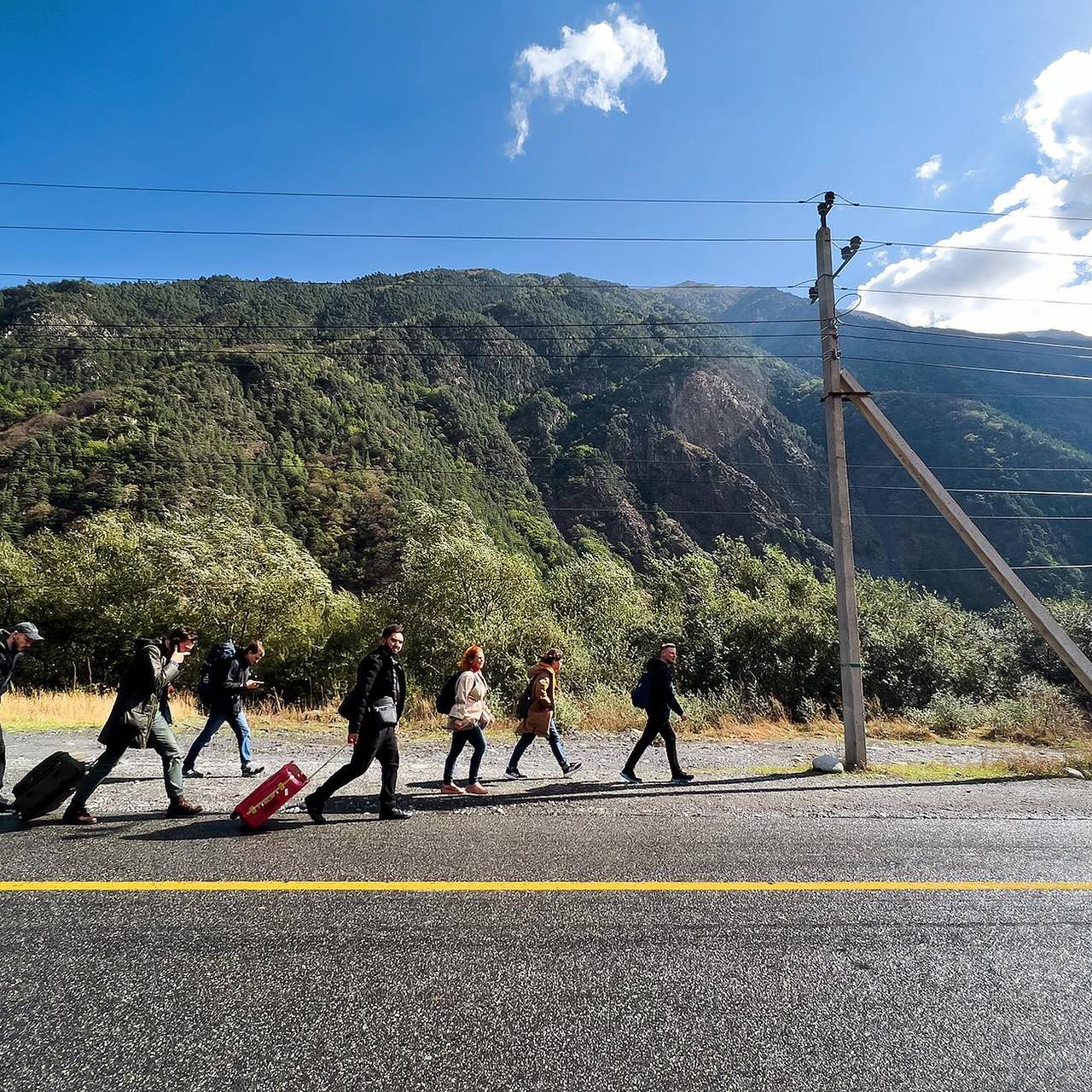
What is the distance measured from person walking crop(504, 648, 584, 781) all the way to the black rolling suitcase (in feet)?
15.4

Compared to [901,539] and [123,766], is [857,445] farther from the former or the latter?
[123,766]

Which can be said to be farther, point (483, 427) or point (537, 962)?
point (483, 427)

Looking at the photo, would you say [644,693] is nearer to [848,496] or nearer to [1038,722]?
[848,496]

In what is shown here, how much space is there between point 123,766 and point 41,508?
52269mm

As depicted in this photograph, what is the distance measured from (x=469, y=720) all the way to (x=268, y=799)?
7.63 feet

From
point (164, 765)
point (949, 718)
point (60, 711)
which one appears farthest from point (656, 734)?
point (60, 711)

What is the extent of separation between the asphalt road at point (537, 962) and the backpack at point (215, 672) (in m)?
2.63

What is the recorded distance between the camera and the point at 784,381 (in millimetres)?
151125

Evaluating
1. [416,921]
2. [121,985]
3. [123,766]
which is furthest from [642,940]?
[123,766]

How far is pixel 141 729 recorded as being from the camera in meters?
5.55

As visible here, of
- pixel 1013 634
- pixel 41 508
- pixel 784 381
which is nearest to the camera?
pixel 1013 634

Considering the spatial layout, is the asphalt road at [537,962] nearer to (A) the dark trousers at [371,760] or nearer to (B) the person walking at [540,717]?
(A) the dark trousers at [371,760]

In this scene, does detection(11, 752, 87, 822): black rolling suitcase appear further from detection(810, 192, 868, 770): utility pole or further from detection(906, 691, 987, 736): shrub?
detection(906, 691, 987, 736): shrub

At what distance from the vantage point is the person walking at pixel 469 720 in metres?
7.02
